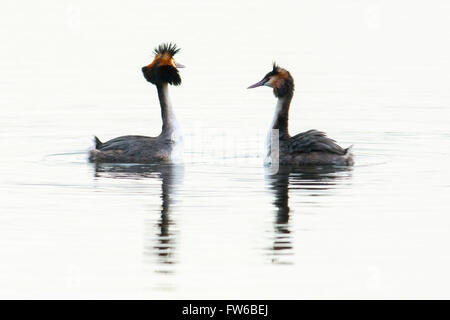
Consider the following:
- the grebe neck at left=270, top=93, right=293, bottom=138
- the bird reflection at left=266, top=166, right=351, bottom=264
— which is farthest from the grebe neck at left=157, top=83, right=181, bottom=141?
the bird reflection at left=266, top=166, right=351, bottom=264

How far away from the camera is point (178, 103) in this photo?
90.3 ft

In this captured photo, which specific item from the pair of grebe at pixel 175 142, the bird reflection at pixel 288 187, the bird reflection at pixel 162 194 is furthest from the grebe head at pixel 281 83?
the bird reflection at pixel 162 194

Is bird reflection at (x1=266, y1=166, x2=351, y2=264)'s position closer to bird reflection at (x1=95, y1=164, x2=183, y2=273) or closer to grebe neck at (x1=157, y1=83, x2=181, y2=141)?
bird reflection at (x1=95, y1=164, x2=183, y2=273)

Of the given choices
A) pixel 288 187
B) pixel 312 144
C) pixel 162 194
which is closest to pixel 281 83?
pixel 312 144

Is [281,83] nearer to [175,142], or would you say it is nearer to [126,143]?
[175,142]

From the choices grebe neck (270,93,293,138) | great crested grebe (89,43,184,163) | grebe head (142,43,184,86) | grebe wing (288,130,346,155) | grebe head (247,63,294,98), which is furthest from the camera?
grebe head (142,43,184,86)

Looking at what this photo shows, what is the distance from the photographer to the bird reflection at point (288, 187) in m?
11.9

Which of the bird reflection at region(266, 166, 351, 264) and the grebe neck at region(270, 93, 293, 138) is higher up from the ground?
the grebe neck at region(270, 93, 293, 138)

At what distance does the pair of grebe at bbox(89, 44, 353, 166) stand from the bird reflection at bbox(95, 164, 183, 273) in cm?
26

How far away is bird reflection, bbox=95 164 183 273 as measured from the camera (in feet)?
38.4

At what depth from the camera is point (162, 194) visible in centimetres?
1523

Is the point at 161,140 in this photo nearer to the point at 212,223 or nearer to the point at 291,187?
the point at 291,187

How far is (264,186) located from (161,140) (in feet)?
9.41

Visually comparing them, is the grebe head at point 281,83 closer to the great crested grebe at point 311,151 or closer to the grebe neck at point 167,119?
the great crested grebe at point 311,151
